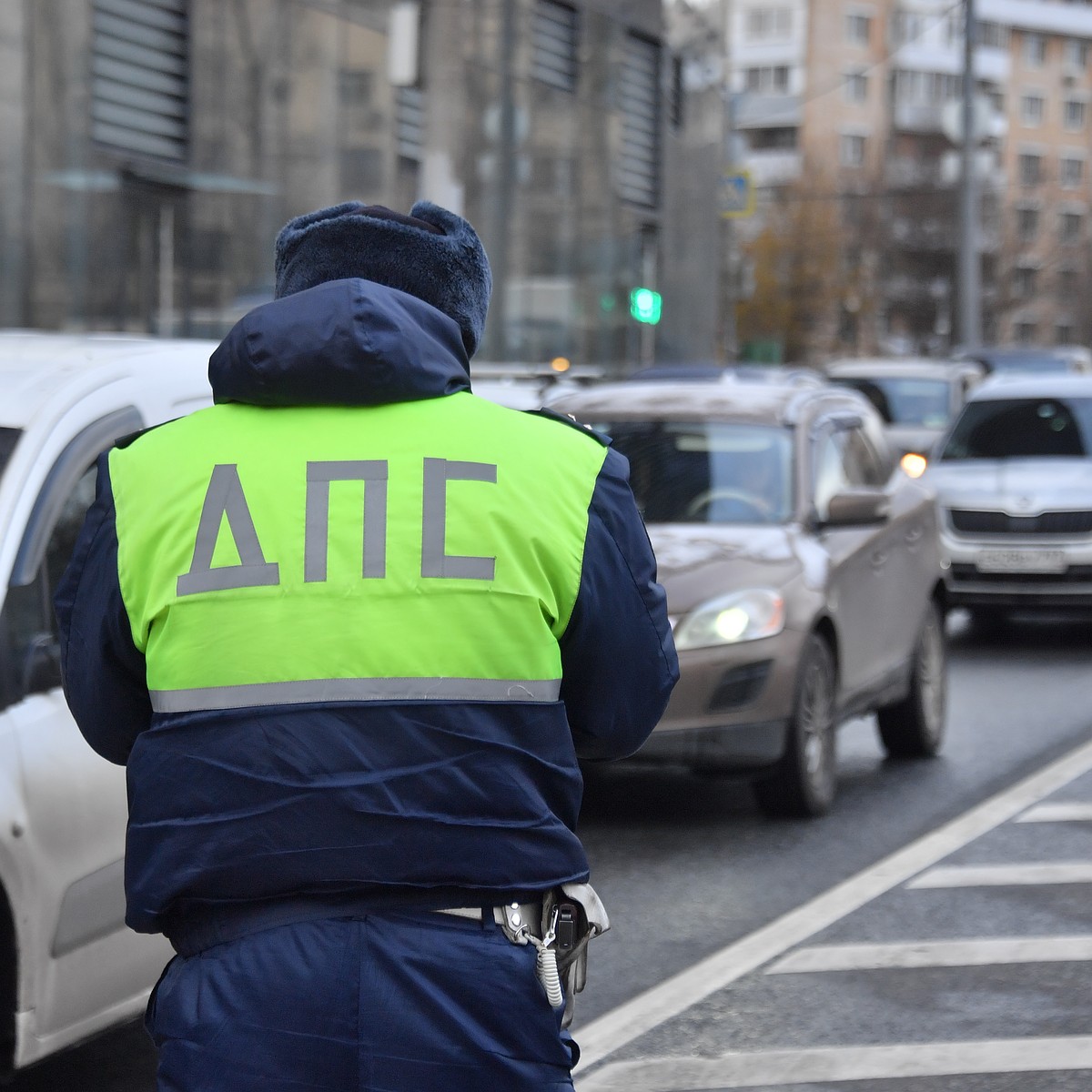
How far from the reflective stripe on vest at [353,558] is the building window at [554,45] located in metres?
25.3

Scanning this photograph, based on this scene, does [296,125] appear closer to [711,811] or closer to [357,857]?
[711,811]

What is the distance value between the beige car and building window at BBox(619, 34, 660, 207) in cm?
2174

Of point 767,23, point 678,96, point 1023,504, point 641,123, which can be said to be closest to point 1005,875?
point 1023,504

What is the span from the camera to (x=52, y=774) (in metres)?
4.22

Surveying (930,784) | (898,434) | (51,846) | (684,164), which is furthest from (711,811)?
(684,164)

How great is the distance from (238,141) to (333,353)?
1720 centimetres

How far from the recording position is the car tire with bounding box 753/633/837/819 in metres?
7.82

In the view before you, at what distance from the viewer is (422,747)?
90.8 inches

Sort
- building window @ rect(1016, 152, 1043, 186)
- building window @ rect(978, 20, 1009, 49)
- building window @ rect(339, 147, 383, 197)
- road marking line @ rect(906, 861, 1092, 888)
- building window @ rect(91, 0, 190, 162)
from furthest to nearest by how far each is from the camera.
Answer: building window @ rect(1016, 152, 1043, 186) → building window @ rect(978, 20, 1009, 49) → building window @ rect(339, 147, 383, 197) → building window @ rect(91, 0, 190, 162) → road marking line @ rect(906, 861, 1092, 888)

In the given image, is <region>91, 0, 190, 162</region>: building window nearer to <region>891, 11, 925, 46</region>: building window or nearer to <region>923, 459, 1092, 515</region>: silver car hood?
<region>923, 459, 1092, 515</region>: silver car hood

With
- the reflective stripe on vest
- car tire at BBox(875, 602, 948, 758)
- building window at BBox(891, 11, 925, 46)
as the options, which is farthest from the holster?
building window at BBox(891, 11, 925, 46)

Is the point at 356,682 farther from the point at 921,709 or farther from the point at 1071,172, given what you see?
the point at 1071,172

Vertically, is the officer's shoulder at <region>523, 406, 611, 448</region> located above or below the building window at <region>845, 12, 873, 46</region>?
below

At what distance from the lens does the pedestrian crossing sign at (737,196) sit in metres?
32.0
